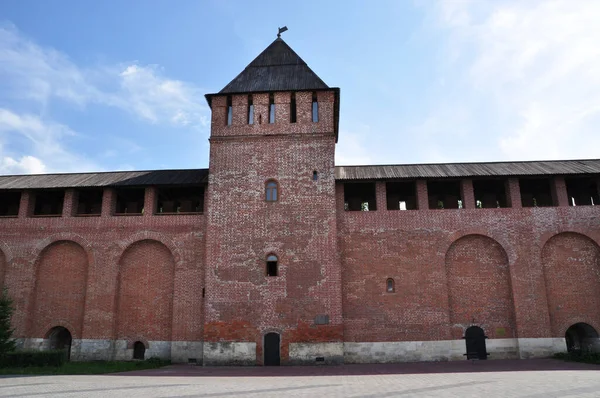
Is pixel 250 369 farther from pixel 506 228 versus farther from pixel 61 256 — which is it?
pixel 506 228

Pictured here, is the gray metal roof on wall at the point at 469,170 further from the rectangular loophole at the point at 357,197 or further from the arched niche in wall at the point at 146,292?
the arched niche in wall at the point at 146,292

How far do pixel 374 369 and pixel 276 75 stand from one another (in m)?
13.5

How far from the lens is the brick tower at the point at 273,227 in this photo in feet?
52.2

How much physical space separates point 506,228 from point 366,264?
6.14 metres

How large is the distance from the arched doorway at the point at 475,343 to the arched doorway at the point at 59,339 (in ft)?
54.6

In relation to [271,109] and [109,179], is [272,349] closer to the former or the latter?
[271,109]

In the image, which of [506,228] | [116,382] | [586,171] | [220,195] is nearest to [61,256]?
[220,195]

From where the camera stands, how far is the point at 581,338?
17.4 m

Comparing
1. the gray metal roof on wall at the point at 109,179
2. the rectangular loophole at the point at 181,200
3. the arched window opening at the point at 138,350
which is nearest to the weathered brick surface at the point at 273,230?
the gray metal roof on wall at the point at 109,179

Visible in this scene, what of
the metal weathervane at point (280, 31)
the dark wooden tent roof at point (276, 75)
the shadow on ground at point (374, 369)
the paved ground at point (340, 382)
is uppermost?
the metal weathervane at point (280, 31)

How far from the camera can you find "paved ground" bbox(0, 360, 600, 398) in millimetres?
Answer: 9195

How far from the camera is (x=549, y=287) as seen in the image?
16984 mm

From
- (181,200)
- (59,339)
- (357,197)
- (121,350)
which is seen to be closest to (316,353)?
(357,197)

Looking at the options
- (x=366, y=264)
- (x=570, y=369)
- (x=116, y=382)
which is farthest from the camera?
(x=366, y=264)
